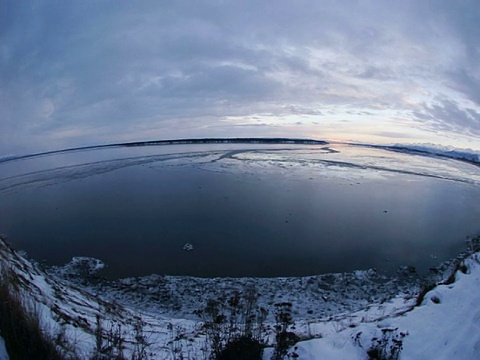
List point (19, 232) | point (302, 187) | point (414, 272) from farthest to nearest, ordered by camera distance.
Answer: point (302, 187)
point (19, 232)
point (414, 272)

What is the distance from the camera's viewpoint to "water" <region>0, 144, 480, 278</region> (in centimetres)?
745

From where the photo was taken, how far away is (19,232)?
9.54 meters

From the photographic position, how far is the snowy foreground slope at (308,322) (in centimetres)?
324

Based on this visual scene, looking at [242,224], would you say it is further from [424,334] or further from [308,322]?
[424,334]

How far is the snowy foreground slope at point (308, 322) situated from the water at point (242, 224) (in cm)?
135

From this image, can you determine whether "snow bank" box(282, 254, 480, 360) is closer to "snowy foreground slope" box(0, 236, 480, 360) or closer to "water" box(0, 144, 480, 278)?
"snowy foreground slope" box(0, 236, 480, 360)

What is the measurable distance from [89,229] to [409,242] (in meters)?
11.6

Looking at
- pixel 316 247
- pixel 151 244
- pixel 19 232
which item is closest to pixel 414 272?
pixel 316 247

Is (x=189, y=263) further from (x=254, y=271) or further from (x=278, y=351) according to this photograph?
(x=278, y=351)

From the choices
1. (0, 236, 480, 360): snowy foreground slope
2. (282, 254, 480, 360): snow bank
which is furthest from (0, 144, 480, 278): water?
(282, 254, 480, 360): snow bank

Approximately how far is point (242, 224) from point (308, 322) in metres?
5.65

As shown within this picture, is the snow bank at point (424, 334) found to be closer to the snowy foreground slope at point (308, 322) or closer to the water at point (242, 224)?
the snowy foreground slope at point (308, 322)

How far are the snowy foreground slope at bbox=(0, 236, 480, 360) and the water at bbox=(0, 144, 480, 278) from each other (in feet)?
4.44

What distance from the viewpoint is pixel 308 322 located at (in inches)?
190
